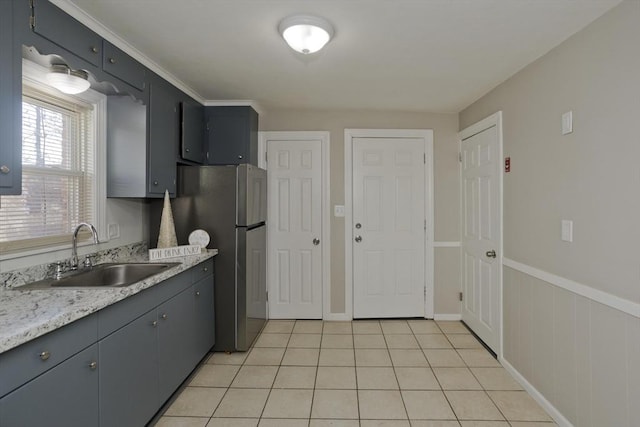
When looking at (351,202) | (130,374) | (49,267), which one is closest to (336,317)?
(351,202)

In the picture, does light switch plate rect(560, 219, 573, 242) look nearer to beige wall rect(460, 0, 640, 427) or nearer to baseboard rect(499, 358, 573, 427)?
beige wall rect(460, 0, 640, 427)

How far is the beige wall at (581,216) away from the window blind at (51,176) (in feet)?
9.91

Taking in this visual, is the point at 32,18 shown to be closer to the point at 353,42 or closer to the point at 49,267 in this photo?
the point at 49,267

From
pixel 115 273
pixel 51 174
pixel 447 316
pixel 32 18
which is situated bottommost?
pixel 447 316

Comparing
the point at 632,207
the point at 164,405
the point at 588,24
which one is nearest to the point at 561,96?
the point at 588,24

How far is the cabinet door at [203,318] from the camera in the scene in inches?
98.0

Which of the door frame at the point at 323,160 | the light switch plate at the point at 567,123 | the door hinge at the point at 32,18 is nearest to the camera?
the door hinge at the point at 32,18

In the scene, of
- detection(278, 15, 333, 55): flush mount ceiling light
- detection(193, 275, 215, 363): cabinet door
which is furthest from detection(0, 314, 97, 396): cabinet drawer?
detection(278, 15, 333, 55): flush mount ceiling light

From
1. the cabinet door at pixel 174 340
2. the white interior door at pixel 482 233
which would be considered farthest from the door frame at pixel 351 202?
the cabinet door at pixel 174 340

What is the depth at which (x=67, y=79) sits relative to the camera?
6.15ft

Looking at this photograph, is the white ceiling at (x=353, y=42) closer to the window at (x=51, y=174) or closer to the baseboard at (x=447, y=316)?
the window at (x=51, y=174)

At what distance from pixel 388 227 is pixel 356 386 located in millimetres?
1742

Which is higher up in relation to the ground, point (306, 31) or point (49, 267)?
point (306, 31)

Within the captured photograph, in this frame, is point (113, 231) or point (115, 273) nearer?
point (115, 273)
